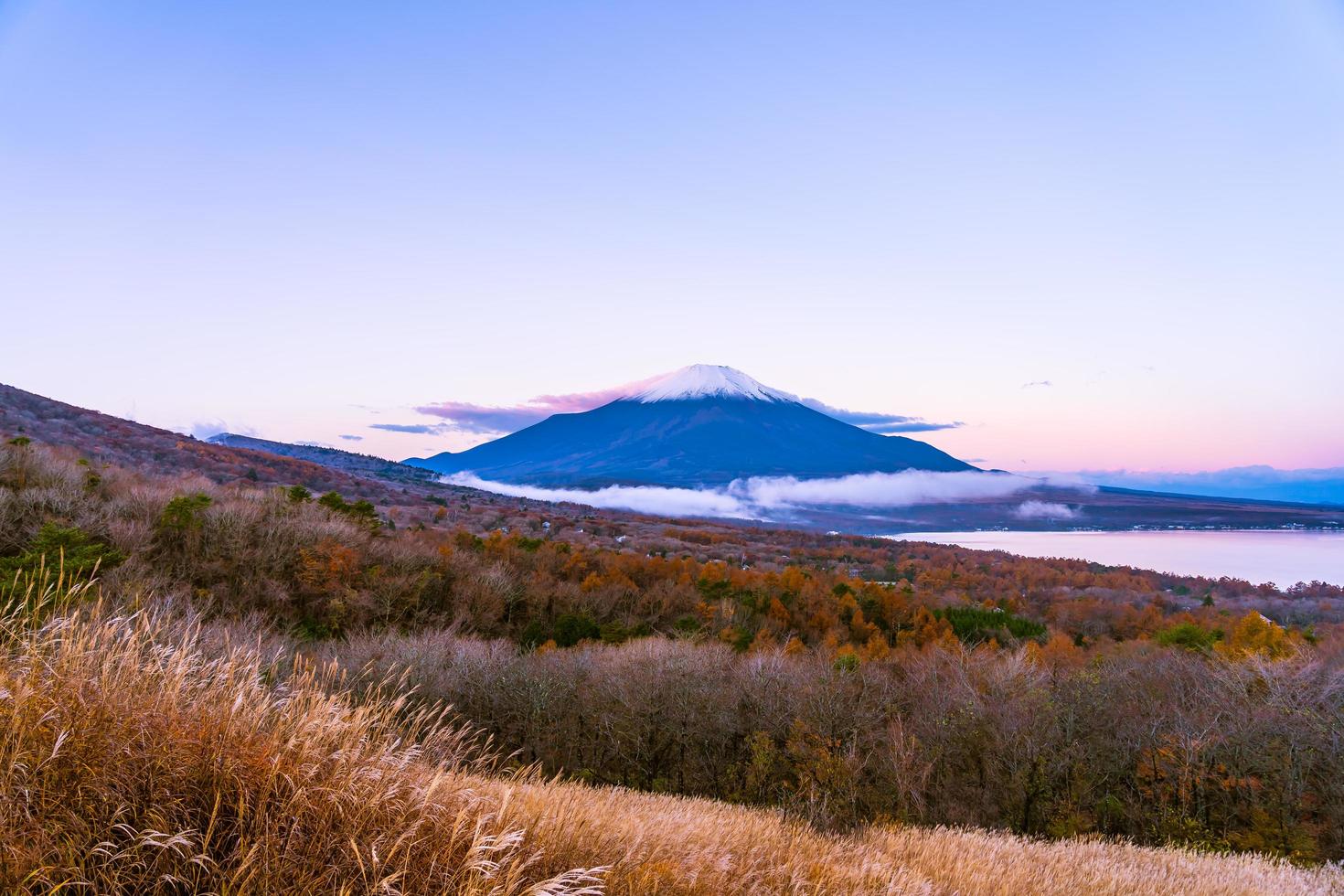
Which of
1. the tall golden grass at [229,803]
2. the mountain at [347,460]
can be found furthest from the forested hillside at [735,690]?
the mountain at [347,460]

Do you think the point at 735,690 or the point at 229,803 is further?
the point at 735,690

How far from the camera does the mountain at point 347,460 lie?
122438 millimetres

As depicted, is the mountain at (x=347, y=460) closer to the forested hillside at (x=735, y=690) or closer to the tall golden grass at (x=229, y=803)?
the forested hillside at (x=735, y=690)

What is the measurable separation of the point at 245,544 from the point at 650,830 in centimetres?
3942

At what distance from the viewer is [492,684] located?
31594 mm

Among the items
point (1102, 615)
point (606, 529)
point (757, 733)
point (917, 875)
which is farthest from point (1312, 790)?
point (606, 529)

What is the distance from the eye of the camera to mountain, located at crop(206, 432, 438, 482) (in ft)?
402

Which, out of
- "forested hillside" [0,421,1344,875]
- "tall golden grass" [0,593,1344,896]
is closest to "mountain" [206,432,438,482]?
"forested hillside" [0,421,1344,875]

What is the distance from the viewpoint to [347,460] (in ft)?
435

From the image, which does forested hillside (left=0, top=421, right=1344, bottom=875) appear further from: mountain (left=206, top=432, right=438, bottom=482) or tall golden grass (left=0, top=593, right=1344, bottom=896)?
mountain (left=206, top=432, right=438, bottom=482)

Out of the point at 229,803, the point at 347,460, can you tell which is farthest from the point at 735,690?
the point at 347,460

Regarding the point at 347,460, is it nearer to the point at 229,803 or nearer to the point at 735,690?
the point at 735,690

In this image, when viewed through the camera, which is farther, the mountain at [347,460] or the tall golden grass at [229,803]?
the mountain at [347,460]

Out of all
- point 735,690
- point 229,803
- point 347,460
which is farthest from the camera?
point 347,460
